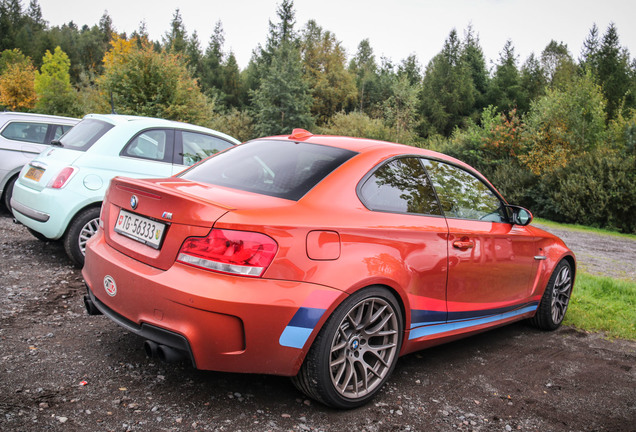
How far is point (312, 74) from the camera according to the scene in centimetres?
6712

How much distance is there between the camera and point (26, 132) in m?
8.65

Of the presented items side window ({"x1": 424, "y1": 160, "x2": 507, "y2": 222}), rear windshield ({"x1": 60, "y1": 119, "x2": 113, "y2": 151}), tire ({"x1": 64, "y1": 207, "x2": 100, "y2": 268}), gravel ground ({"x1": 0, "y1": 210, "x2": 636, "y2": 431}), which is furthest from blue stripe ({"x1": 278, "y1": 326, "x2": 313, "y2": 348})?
rear windshield ({"x1": 60, "y1": 119, "x2": 113, "y2": 151})

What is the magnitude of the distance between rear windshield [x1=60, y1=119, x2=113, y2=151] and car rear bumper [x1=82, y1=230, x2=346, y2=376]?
373cm

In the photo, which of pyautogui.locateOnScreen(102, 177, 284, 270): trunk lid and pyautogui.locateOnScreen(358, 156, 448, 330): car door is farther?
pyautogui.locateOnScreen(358, 156, 448, 330): car door

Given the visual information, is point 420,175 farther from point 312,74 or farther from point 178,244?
point 312,74

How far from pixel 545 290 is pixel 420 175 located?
213 centimetres

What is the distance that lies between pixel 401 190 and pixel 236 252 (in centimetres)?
134

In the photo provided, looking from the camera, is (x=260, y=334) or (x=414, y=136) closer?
(x=260, y=334)

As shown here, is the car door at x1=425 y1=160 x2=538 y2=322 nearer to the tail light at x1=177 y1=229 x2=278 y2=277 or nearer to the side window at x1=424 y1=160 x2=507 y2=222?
the side window at x1=424 y1=160 x2=507 y2=222

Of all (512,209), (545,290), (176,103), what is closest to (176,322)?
(512,209)

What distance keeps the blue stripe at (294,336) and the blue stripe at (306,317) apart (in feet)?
0.08

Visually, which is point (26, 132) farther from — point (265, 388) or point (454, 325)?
point (454, 325)

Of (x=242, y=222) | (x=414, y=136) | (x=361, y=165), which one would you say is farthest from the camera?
(x=414, y=136)

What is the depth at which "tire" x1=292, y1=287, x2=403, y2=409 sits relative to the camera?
272 cm
